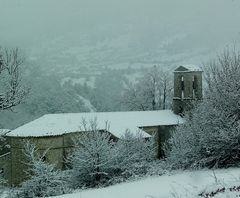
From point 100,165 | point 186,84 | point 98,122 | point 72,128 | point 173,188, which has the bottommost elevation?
point 72,128

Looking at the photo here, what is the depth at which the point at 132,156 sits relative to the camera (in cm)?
1698

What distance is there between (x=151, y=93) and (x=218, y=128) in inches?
1644

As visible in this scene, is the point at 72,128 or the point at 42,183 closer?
the point at 42,183

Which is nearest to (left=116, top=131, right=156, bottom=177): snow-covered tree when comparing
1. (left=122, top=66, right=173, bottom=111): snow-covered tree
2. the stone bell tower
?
the stone bell tower

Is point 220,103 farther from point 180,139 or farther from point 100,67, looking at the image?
point 100,67

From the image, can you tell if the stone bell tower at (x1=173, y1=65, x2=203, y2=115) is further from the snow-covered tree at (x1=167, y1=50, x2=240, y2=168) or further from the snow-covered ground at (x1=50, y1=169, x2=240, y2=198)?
the snow-covered ground at (x1=50, y1=169, x2=240, y2=198)

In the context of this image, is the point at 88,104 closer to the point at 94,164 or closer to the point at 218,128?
the point at 94,164

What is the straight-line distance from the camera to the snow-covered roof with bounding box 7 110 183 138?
99.9ft

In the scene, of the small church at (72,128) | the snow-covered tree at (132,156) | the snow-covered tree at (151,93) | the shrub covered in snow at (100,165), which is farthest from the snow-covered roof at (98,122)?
the snow-covered tree at (151,93)

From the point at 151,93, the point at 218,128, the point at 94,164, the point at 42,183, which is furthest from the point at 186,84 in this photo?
the point at 42,183

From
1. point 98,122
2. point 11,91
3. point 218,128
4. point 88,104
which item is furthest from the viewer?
point 88,104

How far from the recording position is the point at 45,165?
52.6 ft

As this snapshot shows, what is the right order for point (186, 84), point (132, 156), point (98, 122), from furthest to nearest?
point (186, 84) < point (98, 122) < point (132, 156)

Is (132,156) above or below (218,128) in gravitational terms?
below
